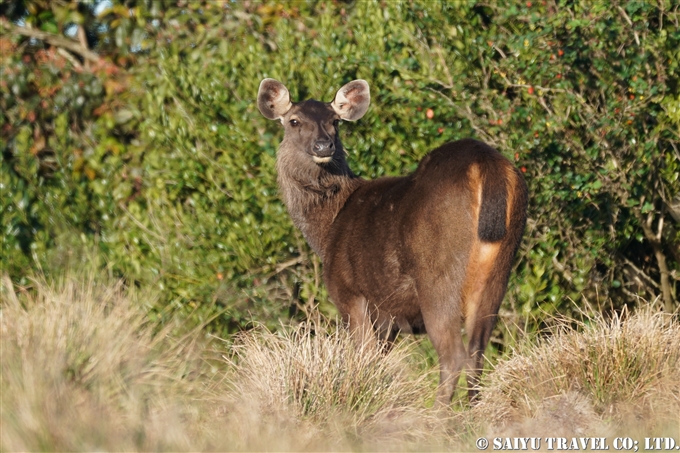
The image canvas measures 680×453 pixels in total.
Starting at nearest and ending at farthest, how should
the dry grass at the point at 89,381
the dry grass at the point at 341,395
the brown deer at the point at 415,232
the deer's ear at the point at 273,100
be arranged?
the dry grass at the point at 89,381 → the dry grass at the point at 341,395 → the brown deer at the point at 415,232 → the deer's ear at the point at 273,100

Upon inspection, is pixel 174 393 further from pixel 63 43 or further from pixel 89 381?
pixel 63 43

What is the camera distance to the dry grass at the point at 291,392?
195 inches

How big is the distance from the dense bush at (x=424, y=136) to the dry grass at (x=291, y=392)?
148 centimetres

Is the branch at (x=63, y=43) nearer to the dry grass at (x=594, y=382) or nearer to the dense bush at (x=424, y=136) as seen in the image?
the dense bush at (x=424, y=136)

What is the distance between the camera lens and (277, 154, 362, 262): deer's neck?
24.9 ft

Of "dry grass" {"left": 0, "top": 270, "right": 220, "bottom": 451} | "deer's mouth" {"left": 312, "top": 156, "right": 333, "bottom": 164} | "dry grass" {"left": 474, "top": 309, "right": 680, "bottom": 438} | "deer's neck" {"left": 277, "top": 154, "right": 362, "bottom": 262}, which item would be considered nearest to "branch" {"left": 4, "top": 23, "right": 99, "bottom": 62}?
"deer's neck" {"left": 277, "top": 154, "right": 362, "bottom": 262}

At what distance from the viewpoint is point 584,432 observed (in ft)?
17.2

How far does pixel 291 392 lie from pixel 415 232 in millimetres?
1368

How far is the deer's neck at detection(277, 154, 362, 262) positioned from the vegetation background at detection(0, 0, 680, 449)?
66cm

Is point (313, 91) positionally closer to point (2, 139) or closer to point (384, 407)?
point (384, 407)

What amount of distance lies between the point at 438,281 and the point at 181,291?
3453 mm

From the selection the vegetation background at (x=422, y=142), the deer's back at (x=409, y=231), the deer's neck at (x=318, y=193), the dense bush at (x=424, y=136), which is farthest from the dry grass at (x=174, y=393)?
the deer's neck at (x=318, y=193)

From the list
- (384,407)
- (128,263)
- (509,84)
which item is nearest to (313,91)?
(509,84)

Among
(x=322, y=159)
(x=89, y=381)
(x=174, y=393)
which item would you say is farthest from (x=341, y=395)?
(x=322, y=159)
